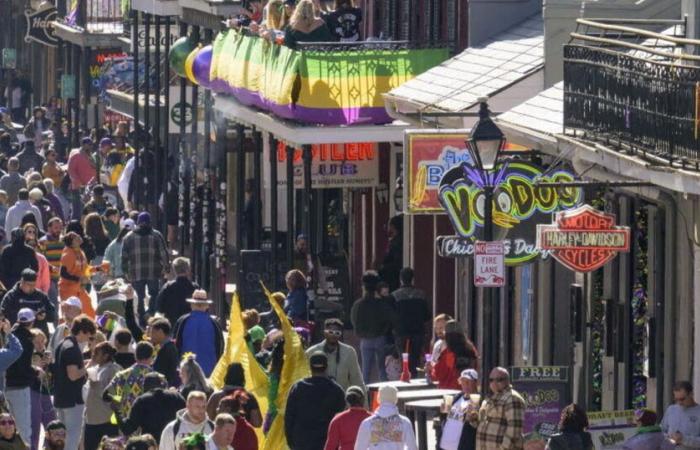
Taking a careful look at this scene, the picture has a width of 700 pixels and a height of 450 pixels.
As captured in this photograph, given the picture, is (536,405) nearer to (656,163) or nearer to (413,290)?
(656,163)

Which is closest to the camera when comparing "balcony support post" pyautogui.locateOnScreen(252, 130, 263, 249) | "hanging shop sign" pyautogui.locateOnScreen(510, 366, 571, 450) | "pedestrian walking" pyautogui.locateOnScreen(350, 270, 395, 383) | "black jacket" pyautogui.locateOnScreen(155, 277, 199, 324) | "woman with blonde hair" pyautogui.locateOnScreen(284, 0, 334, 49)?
"hanging shop sign" pyautogui.locateOnScreen(510, 366, 571, 450)

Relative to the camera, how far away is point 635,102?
19109mm

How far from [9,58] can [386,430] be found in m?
52.6

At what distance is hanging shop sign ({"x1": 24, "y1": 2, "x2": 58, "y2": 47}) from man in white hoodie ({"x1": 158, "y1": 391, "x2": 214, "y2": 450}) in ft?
124

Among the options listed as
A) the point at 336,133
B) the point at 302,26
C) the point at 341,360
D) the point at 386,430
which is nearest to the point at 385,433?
the point at 386,430

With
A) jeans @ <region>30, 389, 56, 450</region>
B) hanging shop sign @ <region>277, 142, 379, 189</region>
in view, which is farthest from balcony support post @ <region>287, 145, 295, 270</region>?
jeans @ <region>30, 389, 56, 450</region>

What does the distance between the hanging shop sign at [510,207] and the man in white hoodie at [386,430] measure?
100 inches

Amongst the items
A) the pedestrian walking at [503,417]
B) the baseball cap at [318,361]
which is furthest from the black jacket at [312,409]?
the pedestrian walking at [503,417]

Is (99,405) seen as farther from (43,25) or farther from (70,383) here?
(43,25)

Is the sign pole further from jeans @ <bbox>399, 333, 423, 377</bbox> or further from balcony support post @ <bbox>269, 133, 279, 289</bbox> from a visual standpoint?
balcony support post @ <bbox>269, 133, 279, 289</bbox>

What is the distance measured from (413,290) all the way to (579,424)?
795cm

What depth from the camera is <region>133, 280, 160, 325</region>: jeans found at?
29.9m

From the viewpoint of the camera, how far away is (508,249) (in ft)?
67.3

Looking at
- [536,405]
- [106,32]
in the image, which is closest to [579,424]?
[536,405]
